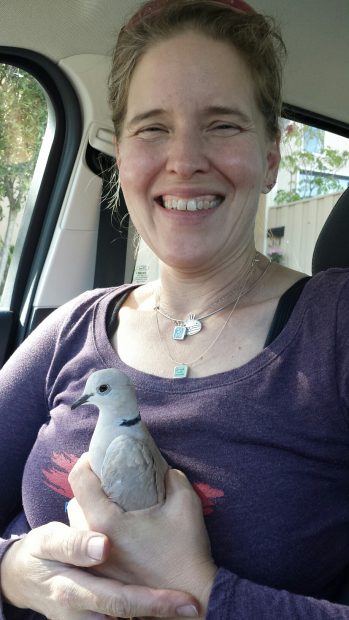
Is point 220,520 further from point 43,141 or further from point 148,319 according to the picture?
point 43,141

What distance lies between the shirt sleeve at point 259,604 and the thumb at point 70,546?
209mm

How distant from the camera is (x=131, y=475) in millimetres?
1103

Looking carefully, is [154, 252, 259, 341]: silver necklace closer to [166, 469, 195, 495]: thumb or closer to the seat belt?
[166, 469, 195, 495]: thumb

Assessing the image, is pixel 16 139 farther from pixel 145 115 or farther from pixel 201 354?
pixel 201 354

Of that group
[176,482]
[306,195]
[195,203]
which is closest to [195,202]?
[195,203]

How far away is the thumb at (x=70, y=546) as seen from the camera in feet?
3.67

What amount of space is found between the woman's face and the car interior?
0.91m

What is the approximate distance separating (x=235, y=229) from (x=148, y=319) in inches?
13.1

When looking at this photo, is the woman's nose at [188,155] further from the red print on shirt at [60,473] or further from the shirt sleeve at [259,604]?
the shirt sleeve at [259,604]

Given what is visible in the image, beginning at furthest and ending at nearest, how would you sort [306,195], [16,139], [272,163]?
[306,195]
[16,139]
[272,163]

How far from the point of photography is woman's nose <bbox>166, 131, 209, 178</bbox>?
1.46 m

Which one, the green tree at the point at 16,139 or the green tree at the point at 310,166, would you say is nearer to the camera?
the green tree at the point at 16,139

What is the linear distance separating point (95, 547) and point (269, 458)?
37 centimetres

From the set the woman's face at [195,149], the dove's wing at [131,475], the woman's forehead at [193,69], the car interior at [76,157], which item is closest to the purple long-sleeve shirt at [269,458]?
the dove's wing at [131,475]
